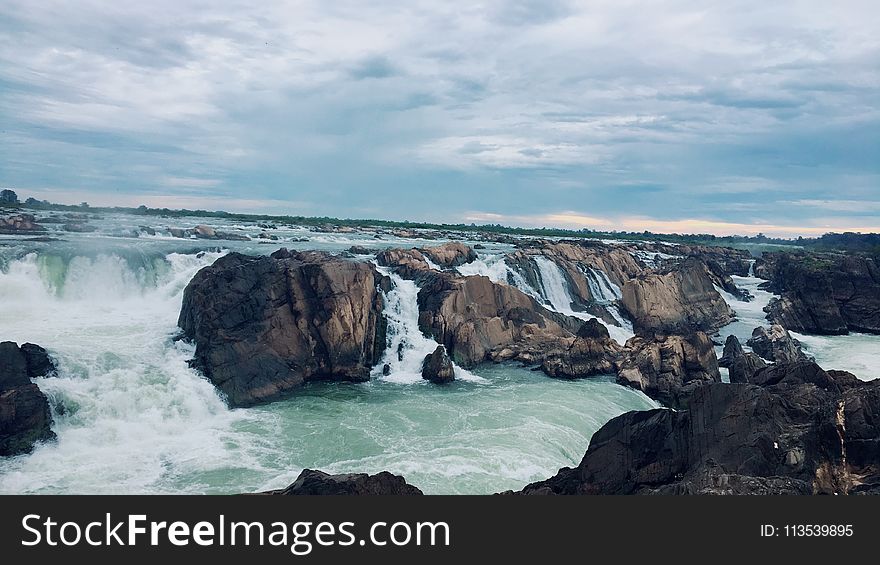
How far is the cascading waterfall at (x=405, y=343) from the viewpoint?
26.6 metres

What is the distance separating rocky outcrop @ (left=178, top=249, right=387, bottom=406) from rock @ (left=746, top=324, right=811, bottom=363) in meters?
18.3

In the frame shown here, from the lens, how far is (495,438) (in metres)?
19.4

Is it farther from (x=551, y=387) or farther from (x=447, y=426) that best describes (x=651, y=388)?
(x=447, y=426)

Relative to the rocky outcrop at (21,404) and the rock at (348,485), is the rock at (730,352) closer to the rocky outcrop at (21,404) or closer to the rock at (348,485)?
the rock at (348,485)

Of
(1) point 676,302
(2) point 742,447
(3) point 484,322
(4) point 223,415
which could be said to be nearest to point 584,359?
(3) point 484,322

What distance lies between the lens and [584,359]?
2752cm

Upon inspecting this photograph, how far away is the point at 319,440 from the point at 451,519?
1271 centimetres

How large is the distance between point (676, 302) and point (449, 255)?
14360 millimetres

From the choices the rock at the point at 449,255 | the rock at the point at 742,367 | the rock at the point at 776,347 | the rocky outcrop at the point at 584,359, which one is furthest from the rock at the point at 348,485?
the rock at the point at 449,255

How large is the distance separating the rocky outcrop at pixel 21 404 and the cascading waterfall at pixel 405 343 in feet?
39.2

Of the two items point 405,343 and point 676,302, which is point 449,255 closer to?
point 405,343

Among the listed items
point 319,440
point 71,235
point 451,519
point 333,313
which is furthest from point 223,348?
point 71,235

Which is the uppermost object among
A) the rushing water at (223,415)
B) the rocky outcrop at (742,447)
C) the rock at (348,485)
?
the rocky outcrop at (742,447)

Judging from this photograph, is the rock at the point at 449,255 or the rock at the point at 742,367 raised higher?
the rock at the point at 449,255
